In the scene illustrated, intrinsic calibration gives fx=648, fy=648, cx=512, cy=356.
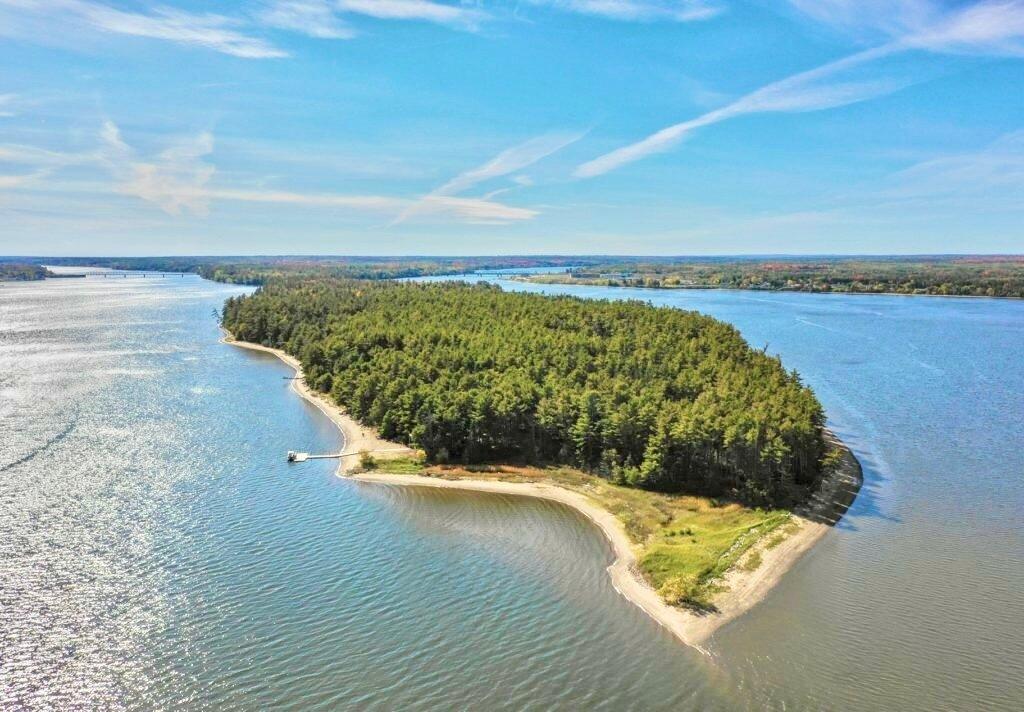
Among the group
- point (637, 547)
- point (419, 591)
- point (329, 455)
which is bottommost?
point (419, 591)

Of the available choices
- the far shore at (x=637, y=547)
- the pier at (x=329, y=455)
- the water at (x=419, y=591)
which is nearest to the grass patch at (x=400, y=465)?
the far shore at (x=637, y=547)

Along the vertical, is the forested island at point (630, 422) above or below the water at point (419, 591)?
above

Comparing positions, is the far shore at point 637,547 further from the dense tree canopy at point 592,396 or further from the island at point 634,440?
the dense tree canopy at point 592,396

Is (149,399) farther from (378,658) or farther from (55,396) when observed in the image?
(378,658)

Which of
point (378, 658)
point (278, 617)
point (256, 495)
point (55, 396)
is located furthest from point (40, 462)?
point (378, 658)

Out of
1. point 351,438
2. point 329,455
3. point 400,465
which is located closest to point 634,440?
point 400,465

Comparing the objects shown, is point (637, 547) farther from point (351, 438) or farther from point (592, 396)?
point (351, 438)
